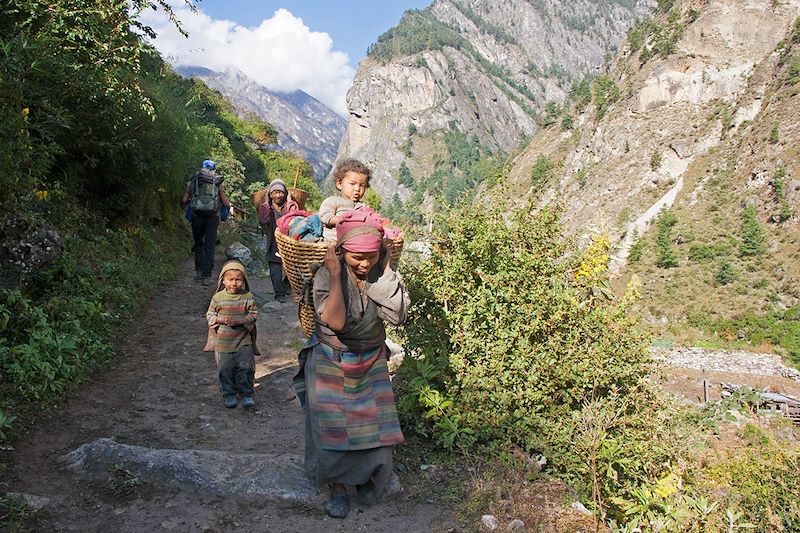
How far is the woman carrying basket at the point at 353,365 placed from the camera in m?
2.90

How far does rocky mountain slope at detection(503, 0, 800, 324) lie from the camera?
50000mm

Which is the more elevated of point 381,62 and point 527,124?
point 381,62

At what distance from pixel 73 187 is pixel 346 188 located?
6021 millimetres

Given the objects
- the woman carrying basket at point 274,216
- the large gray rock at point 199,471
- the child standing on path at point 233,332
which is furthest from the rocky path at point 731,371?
the large gray rock at point 199,471

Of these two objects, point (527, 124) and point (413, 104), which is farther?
point (527, 124)

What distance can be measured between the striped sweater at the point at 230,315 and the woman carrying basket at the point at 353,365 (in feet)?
6.14

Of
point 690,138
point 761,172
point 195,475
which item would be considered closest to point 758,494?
point 195,475

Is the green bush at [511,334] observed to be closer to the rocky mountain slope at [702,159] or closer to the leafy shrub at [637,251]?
the rocky mountain slope at [702,159]

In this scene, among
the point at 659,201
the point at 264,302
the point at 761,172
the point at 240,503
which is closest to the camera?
the point at 240,503

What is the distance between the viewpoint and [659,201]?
64.1m

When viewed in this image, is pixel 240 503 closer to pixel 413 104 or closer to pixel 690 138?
pixel 690 138

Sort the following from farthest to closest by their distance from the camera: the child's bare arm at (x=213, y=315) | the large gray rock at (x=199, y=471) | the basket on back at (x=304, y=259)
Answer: the child's bare arm at (x=213, y=315)
the basket on back at (x=304, y=259)
the large gray rock at (x=199, y=471)

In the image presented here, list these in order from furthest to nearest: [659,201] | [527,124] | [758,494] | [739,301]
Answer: [527,124] → [659,201] → [739,301] → [758,494]

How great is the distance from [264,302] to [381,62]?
19856 centimetres
